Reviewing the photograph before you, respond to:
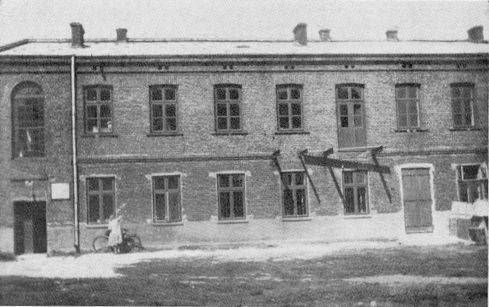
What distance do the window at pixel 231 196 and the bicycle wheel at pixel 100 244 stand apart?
167 inches

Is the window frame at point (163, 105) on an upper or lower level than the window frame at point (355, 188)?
upper

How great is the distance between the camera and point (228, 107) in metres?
18.2

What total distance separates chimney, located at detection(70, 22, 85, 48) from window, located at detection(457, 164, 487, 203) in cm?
1561

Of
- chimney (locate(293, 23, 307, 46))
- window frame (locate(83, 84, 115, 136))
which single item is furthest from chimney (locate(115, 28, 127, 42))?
chimney (locate(293, 23, 307, 46))

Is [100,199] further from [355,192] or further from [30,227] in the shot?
[355,192]

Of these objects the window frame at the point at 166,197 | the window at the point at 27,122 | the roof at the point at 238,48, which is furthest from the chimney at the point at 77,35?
the window frame at the point at 166,197

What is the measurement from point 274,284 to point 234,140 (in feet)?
23.0

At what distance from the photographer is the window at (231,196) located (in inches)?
A: 703

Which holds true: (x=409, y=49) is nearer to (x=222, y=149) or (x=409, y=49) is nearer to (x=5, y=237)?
(x=222, y=149)

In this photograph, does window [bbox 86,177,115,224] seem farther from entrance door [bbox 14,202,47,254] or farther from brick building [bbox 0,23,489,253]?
entrance door [bbox 14,202,47,254]

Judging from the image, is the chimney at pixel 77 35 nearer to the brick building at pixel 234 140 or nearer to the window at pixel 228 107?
the brick building at pixel 234 140

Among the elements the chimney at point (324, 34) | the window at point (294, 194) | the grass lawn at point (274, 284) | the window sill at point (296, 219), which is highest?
the chimney at point (324, 34)

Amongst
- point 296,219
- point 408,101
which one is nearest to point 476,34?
point 408,101

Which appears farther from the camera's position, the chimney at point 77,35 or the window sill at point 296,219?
the chimney at point 77,35
